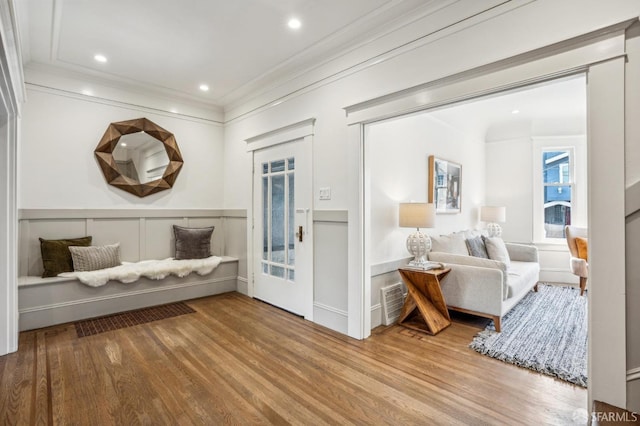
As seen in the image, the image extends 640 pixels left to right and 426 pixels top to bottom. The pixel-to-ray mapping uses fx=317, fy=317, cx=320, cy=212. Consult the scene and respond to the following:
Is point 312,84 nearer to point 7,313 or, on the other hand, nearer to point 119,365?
point 119,365

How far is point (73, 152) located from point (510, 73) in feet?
14.5

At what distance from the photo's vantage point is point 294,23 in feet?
8.79

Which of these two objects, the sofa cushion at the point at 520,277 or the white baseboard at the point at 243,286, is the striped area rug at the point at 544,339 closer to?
the sofa cushion at the point at 520,277

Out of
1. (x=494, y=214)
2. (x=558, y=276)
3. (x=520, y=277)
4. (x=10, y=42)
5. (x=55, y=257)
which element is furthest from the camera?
(x=494, y=214)

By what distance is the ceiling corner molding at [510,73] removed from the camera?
5.55ft

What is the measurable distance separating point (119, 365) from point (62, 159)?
8.38 ft

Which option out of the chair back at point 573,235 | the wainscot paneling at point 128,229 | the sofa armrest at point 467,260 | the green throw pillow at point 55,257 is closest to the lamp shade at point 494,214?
the chair back at point 573,235

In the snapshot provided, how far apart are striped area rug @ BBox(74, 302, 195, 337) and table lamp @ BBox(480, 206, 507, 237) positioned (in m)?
4.96

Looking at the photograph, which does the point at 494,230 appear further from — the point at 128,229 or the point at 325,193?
the point at 128,229

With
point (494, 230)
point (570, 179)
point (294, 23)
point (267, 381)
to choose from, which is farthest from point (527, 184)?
point (267, 381)

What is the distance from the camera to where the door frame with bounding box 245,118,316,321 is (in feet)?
11.2

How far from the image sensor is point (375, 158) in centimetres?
332

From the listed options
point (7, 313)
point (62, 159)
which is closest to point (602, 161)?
point (7, 313)

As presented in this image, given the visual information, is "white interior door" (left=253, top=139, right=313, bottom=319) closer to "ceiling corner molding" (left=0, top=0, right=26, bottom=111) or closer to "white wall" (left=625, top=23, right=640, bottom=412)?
"ceiling corner molding" (left=0, top=0, right=26, bottom=111)
